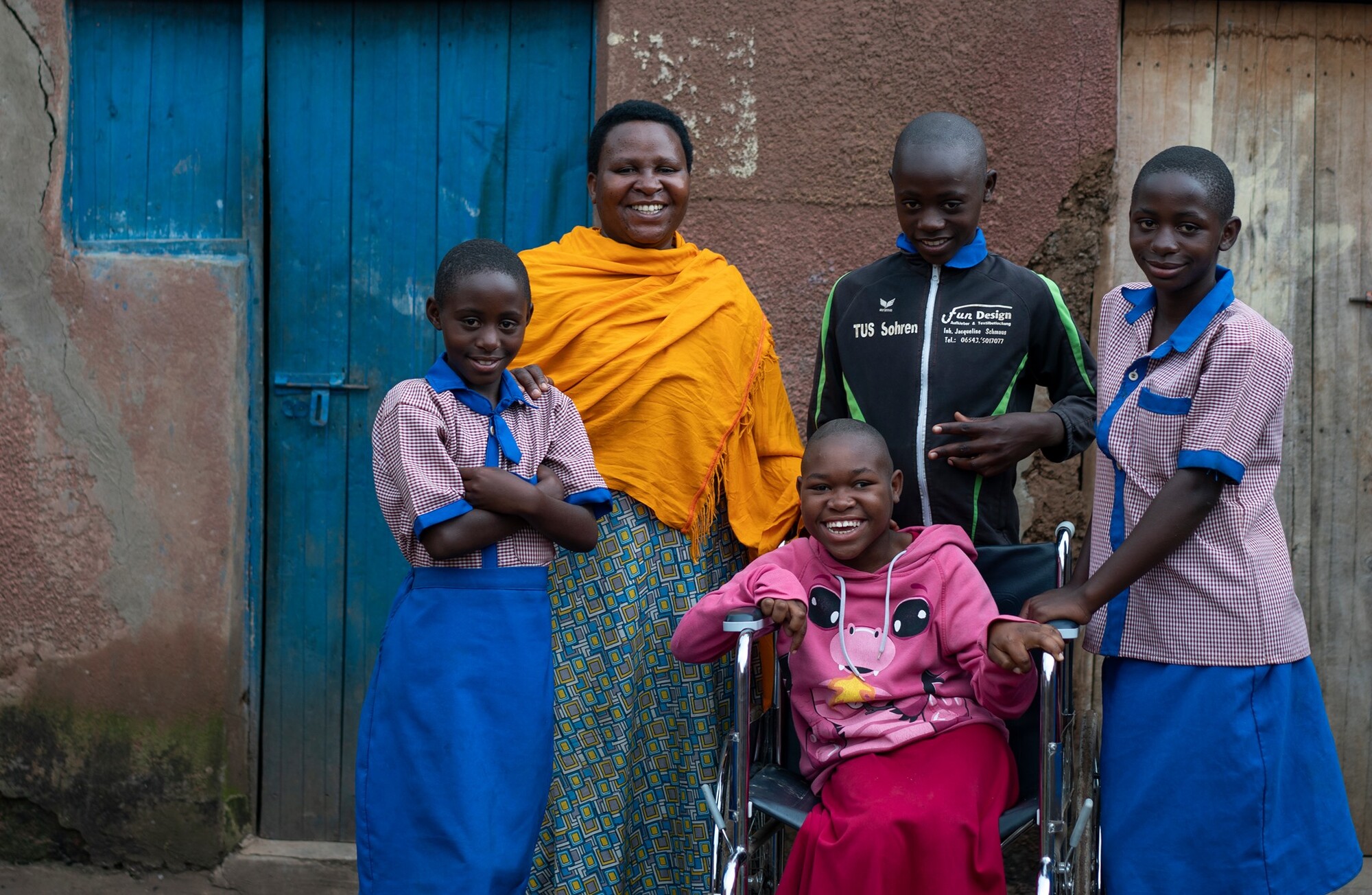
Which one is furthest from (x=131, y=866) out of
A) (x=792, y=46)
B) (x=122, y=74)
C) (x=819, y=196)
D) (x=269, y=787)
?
(x=792, y=46)

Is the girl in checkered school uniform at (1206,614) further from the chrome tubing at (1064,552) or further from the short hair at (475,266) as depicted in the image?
the short hair at (475,266)

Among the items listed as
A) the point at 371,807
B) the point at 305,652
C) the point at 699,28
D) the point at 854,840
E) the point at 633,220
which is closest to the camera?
the point at 854,840

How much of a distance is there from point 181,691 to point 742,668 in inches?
85.3

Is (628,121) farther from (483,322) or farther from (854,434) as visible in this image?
(854,434)

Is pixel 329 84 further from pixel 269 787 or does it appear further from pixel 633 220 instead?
pixel 269 787

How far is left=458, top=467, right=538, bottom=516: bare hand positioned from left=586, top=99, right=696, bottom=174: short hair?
2.78 feet

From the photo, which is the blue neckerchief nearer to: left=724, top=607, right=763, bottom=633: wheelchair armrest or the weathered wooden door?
left=724, top=607, right=763, bottom=633: wheelchair armrest

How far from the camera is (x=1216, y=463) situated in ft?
7.47

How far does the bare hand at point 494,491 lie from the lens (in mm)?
2461

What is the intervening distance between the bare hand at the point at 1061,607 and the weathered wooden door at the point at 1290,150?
1.49 metres

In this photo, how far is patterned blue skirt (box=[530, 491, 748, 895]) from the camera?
9.24ft

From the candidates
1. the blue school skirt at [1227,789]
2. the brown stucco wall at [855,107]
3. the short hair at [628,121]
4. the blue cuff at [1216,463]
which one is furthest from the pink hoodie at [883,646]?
the brown stucco wall at [855,107]

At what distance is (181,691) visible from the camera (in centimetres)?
380

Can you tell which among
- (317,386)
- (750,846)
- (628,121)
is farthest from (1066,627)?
(317,386)
